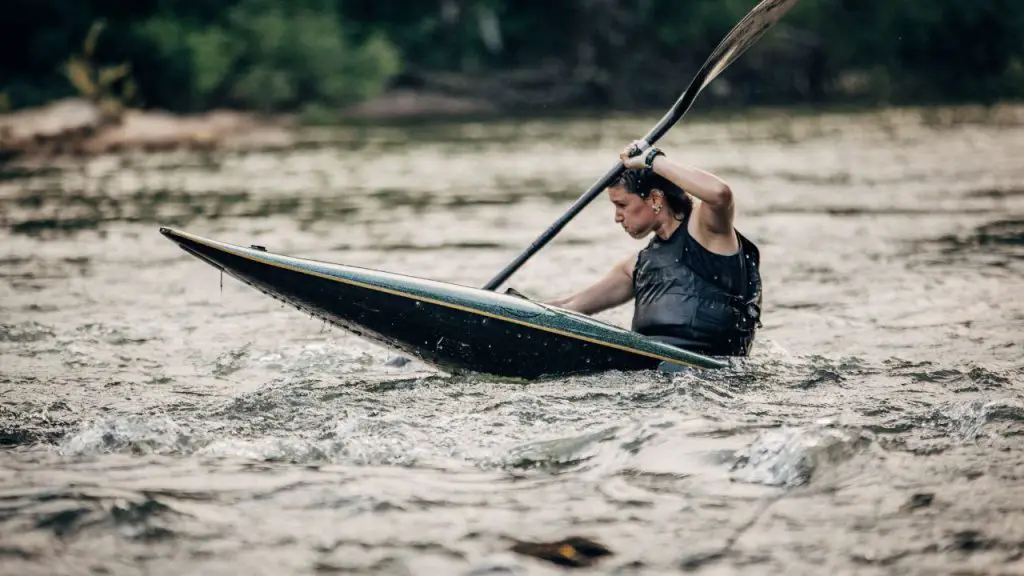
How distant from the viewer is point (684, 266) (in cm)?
556

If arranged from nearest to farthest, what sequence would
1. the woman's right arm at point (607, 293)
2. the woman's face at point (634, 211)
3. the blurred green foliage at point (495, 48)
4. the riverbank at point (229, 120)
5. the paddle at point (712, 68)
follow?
the woman's face at point (634, 211) → the woman's right arm at point (607, 293) → the paddle at point (712, 68) → the riverbank at point (229, 120) → the blurred green foliage at point (495, 48)

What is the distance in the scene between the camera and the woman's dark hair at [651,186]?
18.0 feet

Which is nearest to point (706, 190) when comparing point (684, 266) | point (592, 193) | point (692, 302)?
point (684, 266)

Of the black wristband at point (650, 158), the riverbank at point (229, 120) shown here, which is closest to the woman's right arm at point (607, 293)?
the black wristband at point (650, 158)

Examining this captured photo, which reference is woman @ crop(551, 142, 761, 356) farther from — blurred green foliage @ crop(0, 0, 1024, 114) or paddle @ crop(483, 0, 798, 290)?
blurred green foliage @ crop(0, 0, 1024, 114)

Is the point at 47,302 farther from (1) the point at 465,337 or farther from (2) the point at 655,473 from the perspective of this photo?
(2) the point at 655,473

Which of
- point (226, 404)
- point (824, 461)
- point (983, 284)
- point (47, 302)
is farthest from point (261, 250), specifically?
point (983, 284)

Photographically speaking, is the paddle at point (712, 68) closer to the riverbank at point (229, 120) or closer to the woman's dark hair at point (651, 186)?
the woman's dark hair at point (651, 186)

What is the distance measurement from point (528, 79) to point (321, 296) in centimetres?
3071

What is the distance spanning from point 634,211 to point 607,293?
0.66 m

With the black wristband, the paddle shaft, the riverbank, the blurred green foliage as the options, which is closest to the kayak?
the paddle shaft

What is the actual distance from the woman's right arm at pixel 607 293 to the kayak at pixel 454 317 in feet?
1.63

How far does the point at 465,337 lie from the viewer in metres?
5.56

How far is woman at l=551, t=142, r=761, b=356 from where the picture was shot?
5.51m
